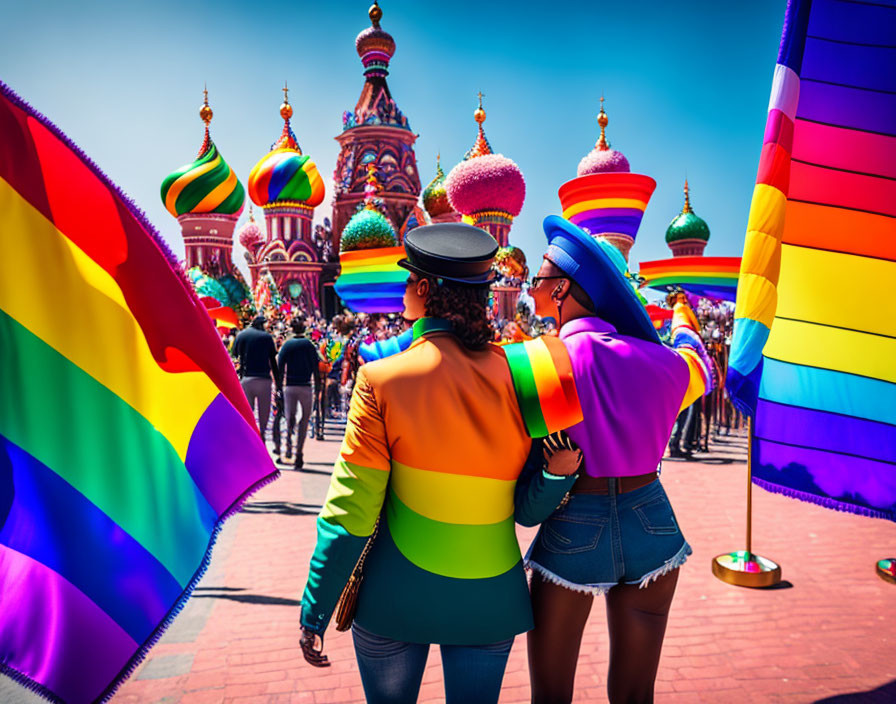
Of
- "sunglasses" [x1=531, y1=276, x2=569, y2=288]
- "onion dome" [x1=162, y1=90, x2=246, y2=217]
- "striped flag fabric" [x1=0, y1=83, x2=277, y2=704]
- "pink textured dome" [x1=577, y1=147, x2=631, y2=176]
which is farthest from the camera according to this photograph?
"onion dome" [x1=162, y1=90, x2=246, y2=217]

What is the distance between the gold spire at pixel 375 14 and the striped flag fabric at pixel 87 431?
92.6ft

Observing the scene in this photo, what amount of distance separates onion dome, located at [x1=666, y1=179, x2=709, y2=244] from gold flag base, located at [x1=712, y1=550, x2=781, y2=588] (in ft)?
92.7

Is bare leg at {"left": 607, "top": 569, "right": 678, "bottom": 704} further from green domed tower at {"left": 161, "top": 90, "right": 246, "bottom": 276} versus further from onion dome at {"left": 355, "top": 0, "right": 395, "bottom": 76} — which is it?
onion dome at {"left": 355, "top": 0, "right": 395, "bottom": 76}

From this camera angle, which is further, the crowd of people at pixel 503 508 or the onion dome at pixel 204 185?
the onion dome at pixel 204 185

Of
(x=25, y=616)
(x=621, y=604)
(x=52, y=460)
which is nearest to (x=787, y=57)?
(x=621, y=604)

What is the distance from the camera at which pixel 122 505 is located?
1.91 meters

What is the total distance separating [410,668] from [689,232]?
31653 millimetres

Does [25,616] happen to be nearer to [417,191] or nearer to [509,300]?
[509,300]

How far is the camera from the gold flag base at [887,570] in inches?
184

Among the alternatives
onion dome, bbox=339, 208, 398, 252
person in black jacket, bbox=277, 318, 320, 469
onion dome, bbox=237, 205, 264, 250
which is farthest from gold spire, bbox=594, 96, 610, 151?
onion dome, bbox=237, 205, 264, 250

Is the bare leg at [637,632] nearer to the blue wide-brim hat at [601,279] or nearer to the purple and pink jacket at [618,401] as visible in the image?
the purple and pink jacket at [618,401]

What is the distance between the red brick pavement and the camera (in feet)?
10.5

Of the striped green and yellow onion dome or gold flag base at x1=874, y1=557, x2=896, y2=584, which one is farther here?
the striped green and yellow onion dome

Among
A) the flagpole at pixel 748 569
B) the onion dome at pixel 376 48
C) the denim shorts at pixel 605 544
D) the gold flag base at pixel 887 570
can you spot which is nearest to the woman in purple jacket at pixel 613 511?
the denim shorts at pixel 605 544
